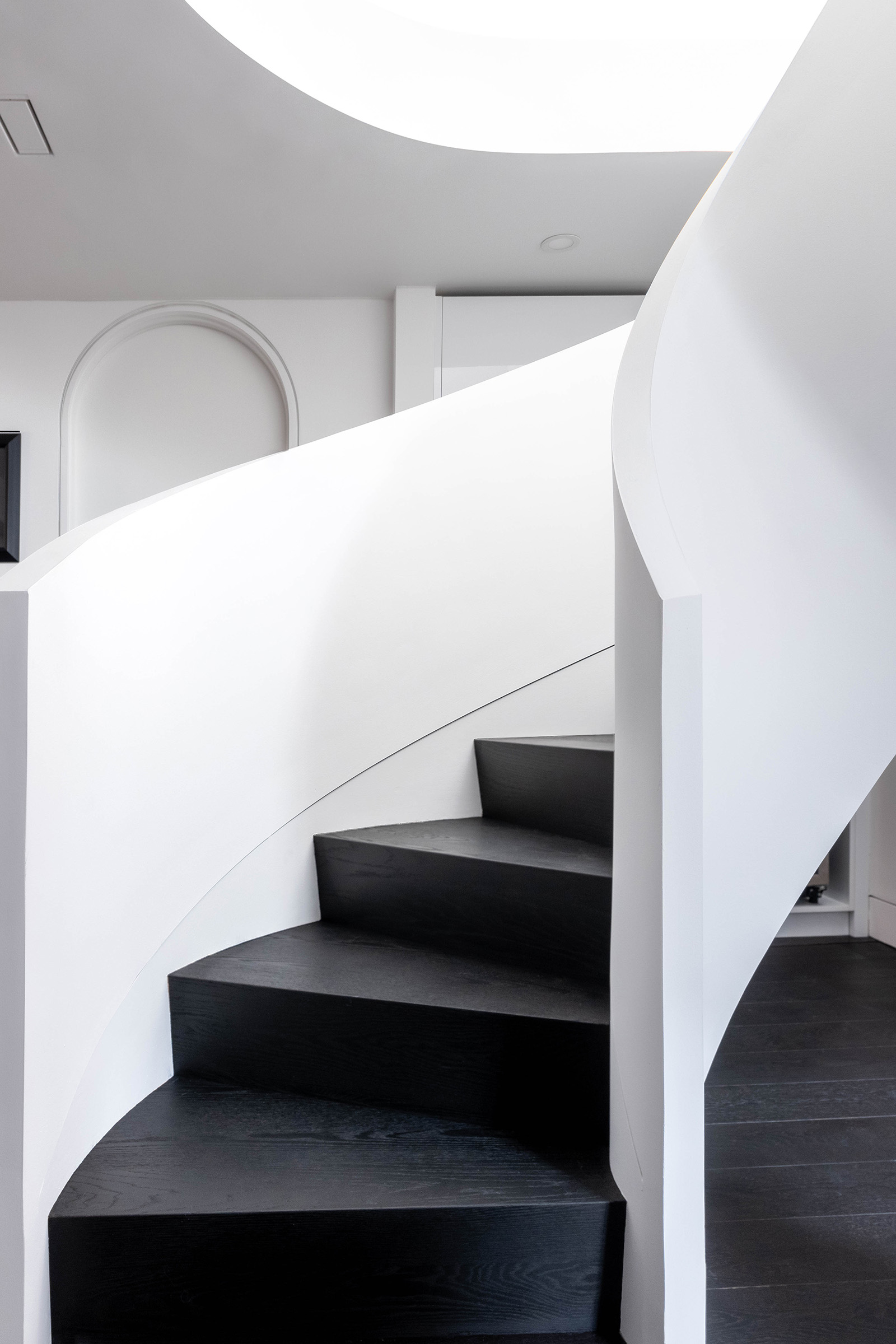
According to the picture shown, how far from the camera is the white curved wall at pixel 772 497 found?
1273 mm

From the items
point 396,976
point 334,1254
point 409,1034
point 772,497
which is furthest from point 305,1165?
point 772,497

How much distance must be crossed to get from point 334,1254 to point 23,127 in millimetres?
3434

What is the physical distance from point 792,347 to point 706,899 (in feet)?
3.10

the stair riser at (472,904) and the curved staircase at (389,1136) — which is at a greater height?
the stair riser at (472,904)

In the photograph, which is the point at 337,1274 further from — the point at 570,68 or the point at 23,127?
the point at 570,68

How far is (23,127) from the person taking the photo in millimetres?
2871

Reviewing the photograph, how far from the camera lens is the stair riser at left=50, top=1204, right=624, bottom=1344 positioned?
120cm

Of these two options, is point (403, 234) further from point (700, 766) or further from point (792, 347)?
point (700, 766)

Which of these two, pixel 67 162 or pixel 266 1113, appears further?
pixel 67 162

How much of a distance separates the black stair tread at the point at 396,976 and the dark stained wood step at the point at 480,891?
0.04 meters

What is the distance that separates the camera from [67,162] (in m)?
3.06

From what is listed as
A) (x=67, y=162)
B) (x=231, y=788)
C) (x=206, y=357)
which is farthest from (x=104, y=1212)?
(x=206, y=357)

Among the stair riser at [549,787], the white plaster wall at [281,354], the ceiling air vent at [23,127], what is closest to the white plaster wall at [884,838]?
the stair riser at [549,787]

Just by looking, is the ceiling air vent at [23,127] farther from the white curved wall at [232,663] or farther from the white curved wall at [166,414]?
the white curved wall at [232,663]
